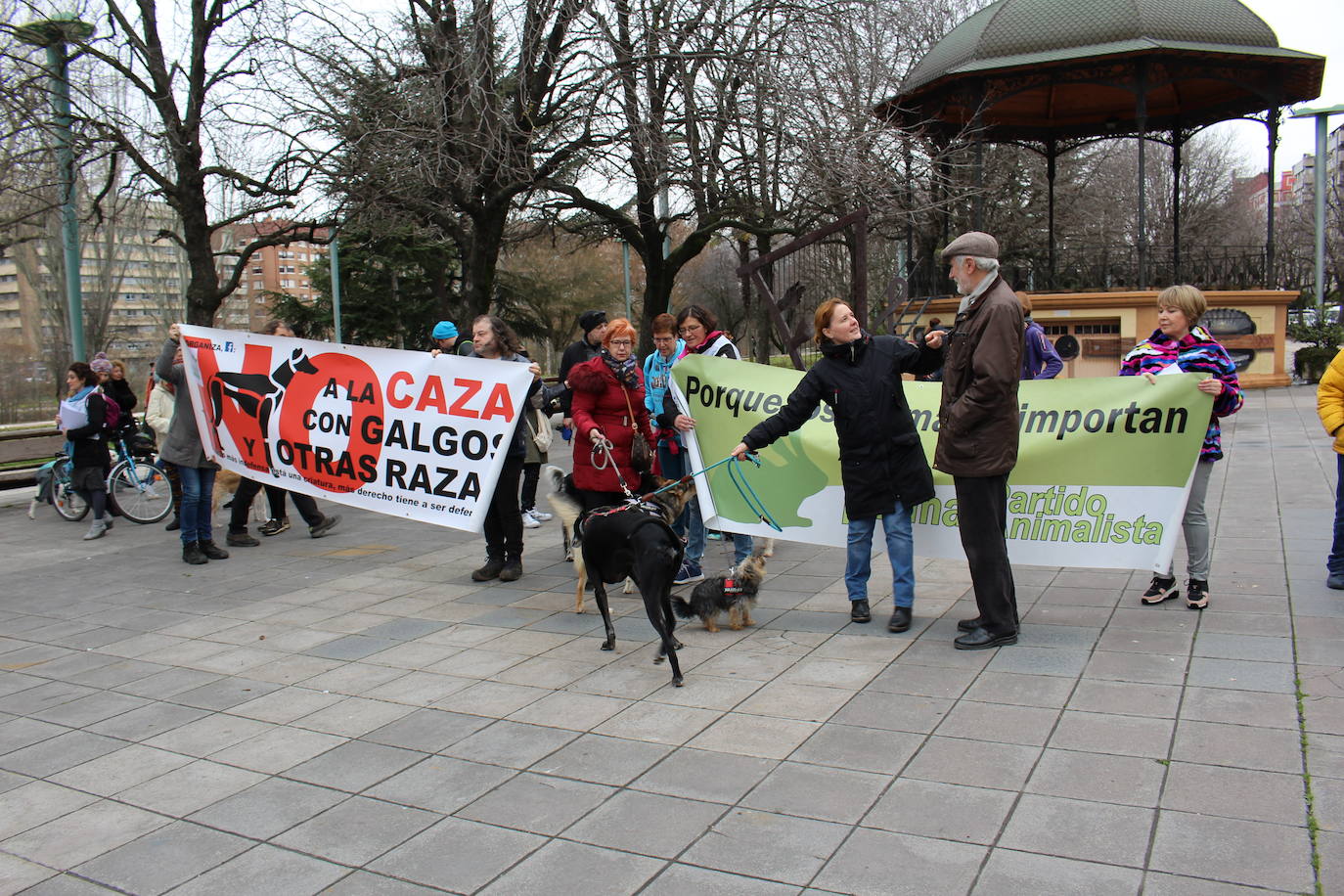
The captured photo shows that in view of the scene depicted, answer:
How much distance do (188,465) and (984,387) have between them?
6655 mm

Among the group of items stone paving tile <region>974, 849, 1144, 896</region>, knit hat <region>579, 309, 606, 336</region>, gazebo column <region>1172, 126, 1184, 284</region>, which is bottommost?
stone paving tile <region>974, 849, 1144, 896</region>

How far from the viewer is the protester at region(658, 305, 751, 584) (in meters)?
7.29

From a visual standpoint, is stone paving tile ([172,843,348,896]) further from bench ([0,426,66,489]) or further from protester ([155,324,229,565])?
bench ([0,426,66,489])

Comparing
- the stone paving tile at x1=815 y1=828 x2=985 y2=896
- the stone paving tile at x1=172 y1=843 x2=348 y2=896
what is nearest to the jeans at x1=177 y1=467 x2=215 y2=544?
the stone paving tile at x1=172 y1=843 x2=348 y2=896

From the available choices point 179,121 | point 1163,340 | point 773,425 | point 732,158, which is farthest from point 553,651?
point 179,121

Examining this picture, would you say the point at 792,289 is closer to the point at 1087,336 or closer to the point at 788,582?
the point at 788,582

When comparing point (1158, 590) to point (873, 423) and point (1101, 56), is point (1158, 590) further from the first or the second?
point (1101, 56)

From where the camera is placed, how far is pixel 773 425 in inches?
234

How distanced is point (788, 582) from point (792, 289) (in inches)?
175

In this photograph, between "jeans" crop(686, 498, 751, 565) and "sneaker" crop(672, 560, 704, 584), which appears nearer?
"jeans" crop(686, 498, 751, 565)

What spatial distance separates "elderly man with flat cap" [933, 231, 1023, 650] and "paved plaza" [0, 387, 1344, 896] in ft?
1.07

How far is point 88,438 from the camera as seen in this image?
34.9ft

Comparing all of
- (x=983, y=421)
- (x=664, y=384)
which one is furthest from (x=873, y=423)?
(x=664, y=384)

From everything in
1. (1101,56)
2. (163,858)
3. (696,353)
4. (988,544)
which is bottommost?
(163,858)
